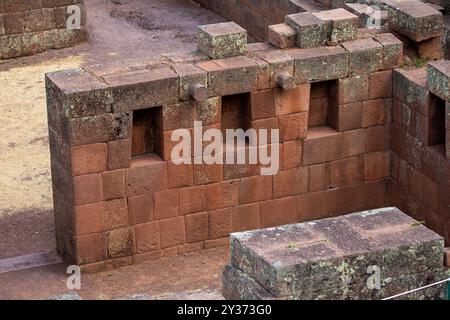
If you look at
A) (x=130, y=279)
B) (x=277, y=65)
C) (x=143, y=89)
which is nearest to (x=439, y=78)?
(x=277, y=65)

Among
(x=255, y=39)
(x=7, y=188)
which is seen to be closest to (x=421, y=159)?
(x=7, y=188)

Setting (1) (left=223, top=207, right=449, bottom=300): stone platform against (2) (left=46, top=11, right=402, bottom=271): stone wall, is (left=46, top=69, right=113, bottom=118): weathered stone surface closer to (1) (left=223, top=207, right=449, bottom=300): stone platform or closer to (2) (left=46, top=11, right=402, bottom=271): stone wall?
(2) (left=46, top=11, right=402, bottom=271): stone wall

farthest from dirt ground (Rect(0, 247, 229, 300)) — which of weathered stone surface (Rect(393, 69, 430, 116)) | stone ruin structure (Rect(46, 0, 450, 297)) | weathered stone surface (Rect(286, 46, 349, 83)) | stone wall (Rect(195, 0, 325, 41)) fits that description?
stone wall (Rect(195, 0, 325, 41))

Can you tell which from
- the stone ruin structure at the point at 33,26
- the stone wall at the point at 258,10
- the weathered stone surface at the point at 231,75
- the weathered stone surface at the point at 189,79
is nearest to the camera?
the weathered stone surface at the point at 189,79

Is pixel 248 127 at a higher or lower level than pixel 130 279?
higher

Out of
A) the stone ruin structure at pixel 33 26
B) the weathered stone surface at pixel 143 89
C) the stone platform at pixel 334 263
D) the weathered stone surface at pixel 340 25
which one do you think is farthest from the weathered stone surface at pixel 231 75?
the stone ruin structure at pixel 33 26

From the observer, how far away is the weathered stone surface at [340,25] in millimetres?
17672

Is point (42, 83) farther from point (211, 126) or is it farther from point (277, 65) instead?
point (277, 65)

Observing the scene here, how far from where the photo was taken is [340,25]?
58.1 ft

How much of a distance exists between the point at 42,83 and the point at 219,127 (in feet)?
24.2

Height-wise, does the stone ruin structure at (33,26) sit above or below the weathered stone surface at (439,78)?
below

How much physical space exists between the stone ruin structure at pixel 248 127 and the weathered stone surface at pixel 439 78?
2cm

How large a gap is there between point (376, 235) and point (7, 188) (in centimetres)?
835

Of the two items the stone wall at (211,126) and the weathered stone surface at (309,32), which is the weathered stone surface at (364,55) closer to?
the stone wall at (211,126)
